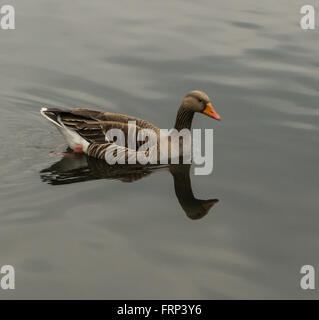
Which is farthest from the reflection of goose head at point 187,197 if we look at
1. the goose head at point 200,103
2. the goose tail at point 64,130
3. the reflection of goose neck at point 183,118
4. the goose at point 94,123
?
the goose tail at point 64,130

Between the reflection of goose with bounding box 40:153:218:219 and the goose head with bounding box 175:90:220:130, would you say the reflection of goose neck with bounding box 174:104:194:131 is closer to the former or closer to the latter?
the goose head with bounding box 175:90:220:130

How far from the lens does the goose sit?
1210 cm

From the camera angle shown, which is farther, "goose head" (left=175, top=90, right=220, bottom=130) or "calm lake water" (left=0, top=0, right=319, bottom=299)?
"goose head" (left=175, top=90, right=220, bottom=130)

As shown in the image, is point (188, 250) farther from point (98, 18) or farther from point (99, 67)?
point (98, 18)

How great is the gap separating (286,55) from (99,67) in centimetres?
502

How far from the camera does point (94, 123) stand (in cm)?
1227

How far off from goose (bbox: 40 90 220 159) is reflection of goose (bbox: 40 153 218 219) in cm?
25

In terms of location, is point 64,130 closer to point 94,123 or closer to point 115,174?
point 94,123

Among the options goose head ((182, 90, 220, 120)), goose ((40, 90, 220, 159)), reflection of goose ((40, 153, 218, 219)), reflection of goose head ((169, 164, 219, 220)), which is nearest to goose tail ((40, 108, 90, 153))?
goose ((40, 90, 220, 159))

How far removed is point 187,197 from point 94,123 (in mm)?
2603

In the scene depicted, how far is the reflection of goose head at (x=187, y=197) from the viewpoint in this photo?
10289mm

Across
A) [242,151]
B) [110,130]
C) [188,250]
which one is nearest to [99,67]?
[110,130]

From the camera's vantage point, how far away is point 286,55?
17094mm

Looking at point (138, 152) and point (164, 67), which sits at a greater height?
point (164, 67)
